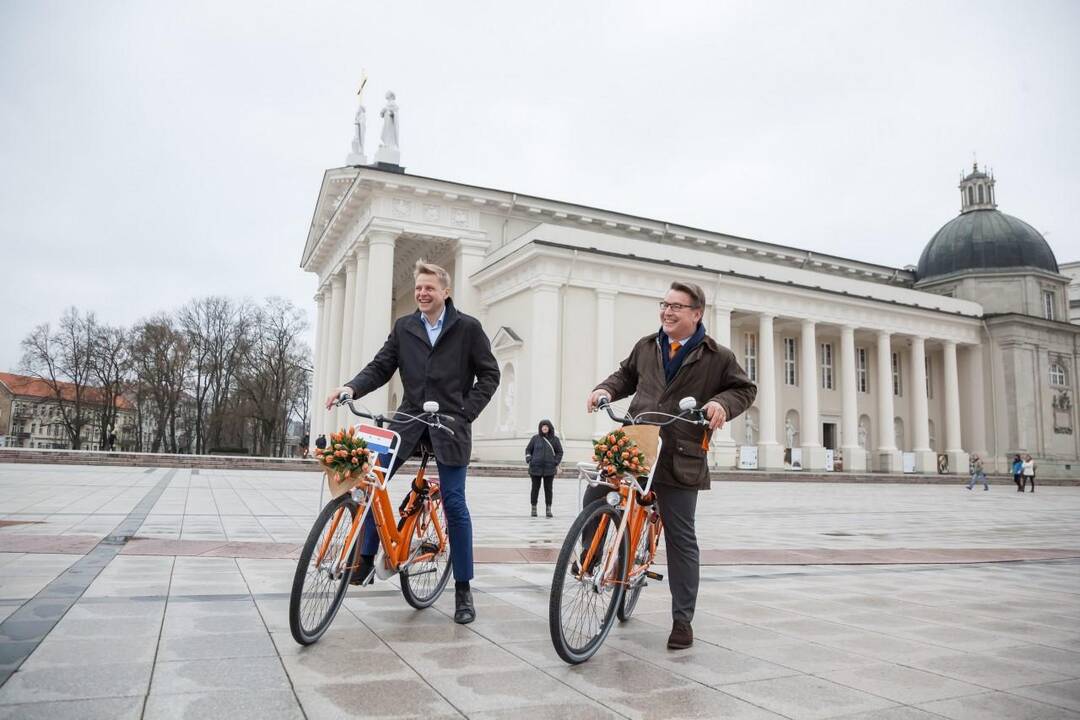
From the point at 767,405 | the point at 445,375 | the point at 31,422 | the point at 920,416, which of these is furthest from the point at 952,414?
the point at 31,422

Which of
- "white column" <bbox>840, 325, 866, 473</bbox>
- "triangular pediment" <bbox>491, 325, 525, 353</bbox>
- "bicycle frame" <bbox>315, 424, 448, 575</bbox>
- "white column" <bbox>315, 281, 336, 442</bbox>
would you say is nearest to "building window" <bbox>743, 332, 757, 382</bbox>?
"white column" <bbox>840, 325, 866, 473</bbox>

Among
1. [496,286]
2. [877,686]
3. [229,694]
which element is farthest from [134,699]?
[496,286]

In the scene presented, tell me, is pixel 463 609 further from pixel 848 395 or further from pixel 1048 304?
pixel 1048 304

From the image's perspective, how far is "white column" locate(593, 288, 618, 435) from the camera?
30828 millimetres

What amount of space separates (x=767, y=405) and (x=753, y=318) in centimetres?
472

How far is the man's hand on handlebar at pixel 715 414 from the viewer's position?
153 inches

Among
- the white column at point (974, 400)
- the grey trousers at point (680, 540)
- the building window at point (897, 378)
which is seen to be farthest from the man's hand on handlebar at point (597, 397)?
the white column at point (974, 400)

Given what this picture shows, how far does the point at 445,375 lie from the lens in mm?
4555

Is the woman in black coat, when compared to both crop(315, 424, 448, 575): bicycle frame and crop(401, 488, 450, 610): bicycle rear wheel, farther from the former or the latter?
crop(315, 424, 448, 575): bicycle frame

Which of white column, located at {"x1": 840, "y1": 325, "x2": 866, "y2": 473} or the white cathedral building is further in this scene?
white column, located at {"x1": 840, "y1": 325, "x2": 866, "y2": 473}

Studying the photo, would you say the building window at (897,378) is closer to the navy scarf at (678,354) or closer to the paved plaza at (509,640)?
the paved plaza at (509,640)

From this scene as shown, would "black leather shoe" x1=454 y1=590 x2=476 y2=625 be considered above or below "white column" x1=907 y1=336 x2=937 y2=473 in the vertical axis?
below

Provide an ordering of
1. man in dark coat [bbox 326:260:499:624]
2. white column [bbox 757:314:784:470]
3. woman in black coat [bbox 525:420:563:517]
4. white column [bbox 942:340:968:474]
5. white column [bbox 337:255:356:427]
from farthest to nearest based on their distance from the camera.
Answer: white column [bbox 942:340:968:474] < white column [bbox 337:255:356:427] < white column [bbox 757:314:784:470] < woman in black coat [bbox 525:420:563:517] < man in dark coat [bbox 326:260:499:624]

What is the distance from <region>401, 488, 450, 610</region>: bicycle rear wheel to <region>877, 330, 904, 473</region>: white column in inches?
1601
